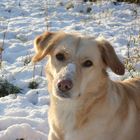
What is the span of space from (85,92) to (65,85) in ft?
1.10

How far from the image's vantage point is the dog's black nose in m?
3.89

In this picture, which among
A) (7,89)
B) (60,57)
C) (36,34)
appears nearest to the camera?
(60,57)

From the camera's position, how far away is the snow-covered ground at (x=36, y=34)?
5.13 metres

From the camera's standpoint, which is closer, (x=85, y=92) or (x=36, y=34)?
(x=85, y=92)

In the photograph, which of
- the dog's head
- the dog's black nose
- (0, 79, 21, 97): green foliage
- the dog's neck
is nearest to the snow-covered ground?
(0, 79, 21, 97): green foliage

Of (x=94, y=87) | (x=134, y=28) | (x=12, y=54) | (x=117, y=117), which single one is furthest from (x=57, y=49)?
(x=134, y=28)

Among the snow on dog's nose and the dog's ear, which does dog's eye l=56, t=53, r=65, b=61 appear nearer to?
the snow on dog's nose

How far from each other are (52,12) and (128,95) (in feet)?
15.7

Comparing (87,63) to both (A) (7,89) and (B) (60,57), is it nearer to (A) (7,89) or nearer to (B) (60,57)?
(B) (60,57)

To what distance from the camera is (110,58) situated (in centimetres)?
418

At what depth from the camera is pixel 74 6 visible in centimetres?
949

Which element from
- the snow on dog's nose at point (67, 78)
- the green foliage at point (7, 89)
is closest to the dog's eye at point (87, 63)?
the snow on dog's nose at point (67, 78)

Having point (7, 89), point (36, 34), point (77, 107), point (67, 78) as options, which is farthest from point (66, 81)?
point (36, 34)

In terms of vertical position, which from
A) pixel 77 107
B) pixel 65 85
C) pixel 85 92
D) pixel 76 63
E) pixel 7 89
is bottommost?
pixel 7 89
